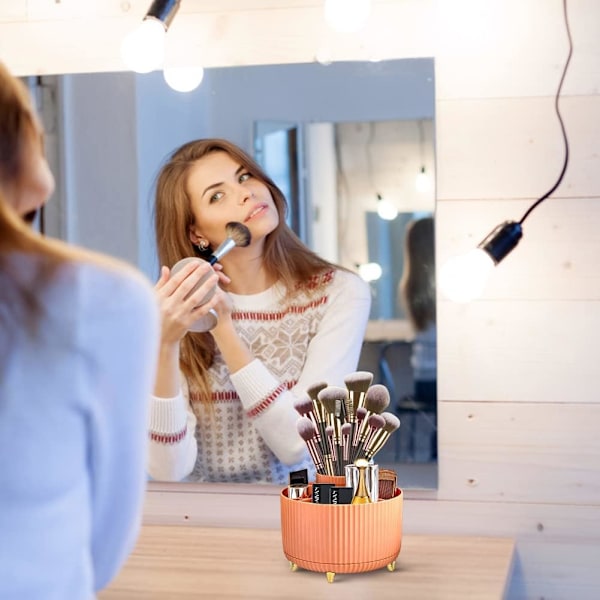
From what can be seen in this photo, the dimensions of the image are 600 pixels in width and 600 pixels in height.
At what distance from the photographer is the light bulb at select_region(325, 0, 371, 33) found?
134 centimetres

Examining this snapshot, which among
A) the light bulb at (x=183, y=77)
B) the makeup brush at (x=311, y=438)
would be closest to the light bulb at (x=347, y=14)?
the light bulb at (x=183, y=77)

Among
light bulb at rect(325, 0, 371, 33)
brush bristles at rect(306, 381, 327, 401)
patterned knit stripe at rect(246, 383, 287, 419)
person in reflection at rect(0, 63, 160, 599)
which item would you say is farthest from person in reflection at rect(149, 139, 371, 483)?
person in reflection at rect(0, 63, 160, 599)

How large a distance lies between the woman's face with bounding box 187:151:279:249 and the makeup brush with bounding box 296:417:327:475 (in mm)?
284

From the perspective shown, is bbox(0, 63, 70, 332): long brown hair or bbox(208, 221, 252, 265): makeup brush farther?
bbox(208, 221, 252, 265): makeup brush

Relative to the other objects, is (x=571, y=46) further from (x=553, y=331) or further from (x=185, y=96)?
(x=185, y=96)

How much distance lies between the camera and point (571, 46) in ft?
4.27

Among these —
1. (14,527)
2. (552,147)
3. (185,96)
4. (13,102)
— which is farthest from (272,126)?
(14,527)

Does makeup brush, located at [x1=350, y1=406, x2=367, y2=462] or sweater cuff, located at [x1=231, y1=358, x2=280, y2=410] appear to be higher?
sweater cuff, located at [x1=231, y1=358, x2=280, y2=410]

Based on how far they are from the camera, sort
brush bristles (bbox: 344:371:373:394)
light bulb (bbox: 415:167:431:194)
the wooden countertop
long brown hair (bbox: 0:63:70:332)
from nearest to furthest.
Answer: long brown hair (bbox: 0:63:70:332) → the wooden countertop → brush bristles (bbox: 344:371:373:394) → light bulb (bbox: 415:167:431:194)

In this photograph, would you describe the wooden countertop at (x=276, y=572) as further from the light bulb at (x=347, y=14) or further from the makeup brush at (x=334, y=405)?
the light bulb at (x=347, y=14)

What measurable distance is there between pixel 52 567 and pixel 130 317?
16 cm

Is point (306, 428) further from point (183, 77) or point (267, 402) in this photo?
point (183, 77)

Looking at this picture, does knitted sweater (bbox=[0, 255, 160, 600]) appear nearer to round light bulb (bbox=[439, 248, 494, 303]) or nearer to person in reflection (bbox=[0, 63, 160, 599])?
person in reflection (bbox=[0, 63, 160, 599])

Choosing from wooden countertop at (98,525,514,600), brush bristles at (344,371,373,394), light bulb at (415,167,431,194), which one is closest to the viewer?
wooden countertop at (98,525,514,600)
